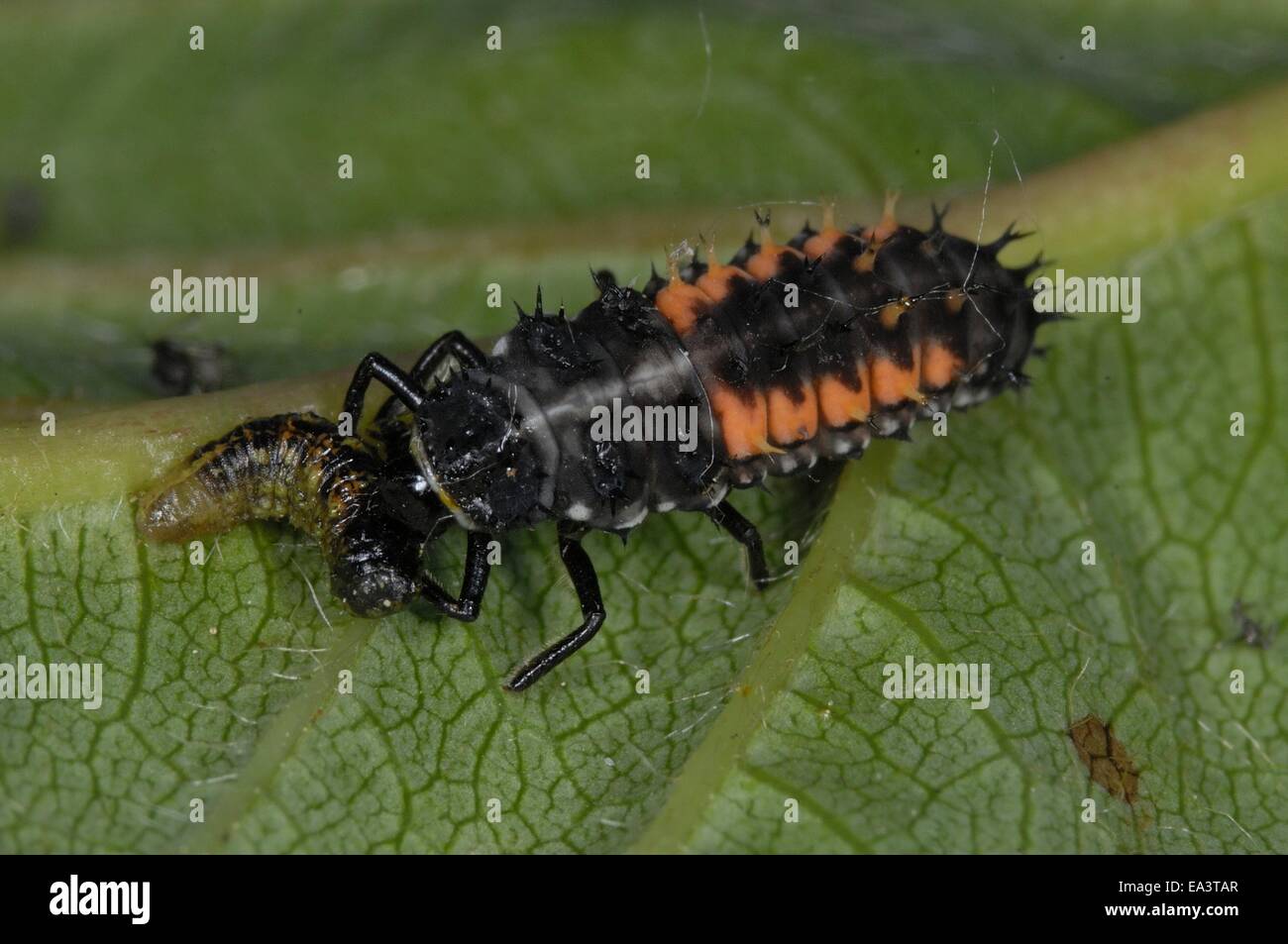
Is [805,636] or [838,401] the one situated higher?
[838,401]

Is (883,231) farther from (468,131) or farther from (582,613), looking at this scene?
(468,131)

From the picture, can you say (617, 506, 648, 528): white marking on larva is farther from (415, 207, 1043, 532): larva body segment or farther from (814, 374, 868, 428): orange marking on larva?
(814, 374, 868, 428): orange marking on larva

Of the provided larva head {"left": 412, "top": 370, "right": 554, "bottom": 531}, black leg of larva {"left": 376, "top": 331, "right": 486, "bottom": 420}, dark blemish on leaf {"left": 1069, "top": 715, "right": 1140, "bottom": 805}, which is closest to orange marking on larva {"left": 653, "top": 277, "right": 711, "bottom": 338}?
larva head {"left": 412, "top": 370, "right": 554, "bottom": 531}

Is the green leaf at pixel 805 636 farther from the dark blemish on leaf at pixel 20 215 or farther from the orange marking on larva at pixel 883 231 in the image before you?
the dark blemish on leaf at pixel 20 215

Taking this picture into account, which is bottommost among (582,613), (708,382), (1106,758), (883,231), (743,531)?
(1106,758)

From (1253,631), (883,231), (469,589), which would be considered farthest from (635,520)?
(1253,631)

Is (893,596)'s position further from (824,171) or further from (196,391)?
(196,391)

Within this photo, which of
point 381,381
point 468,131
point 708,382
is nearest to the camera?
point 708,382

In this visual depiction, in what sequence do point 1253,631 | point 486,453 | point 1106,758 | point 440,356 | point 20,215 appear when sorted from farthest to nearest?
point 20,215
point 1253,631
point 440,356
point 1106,758
point 486,453
